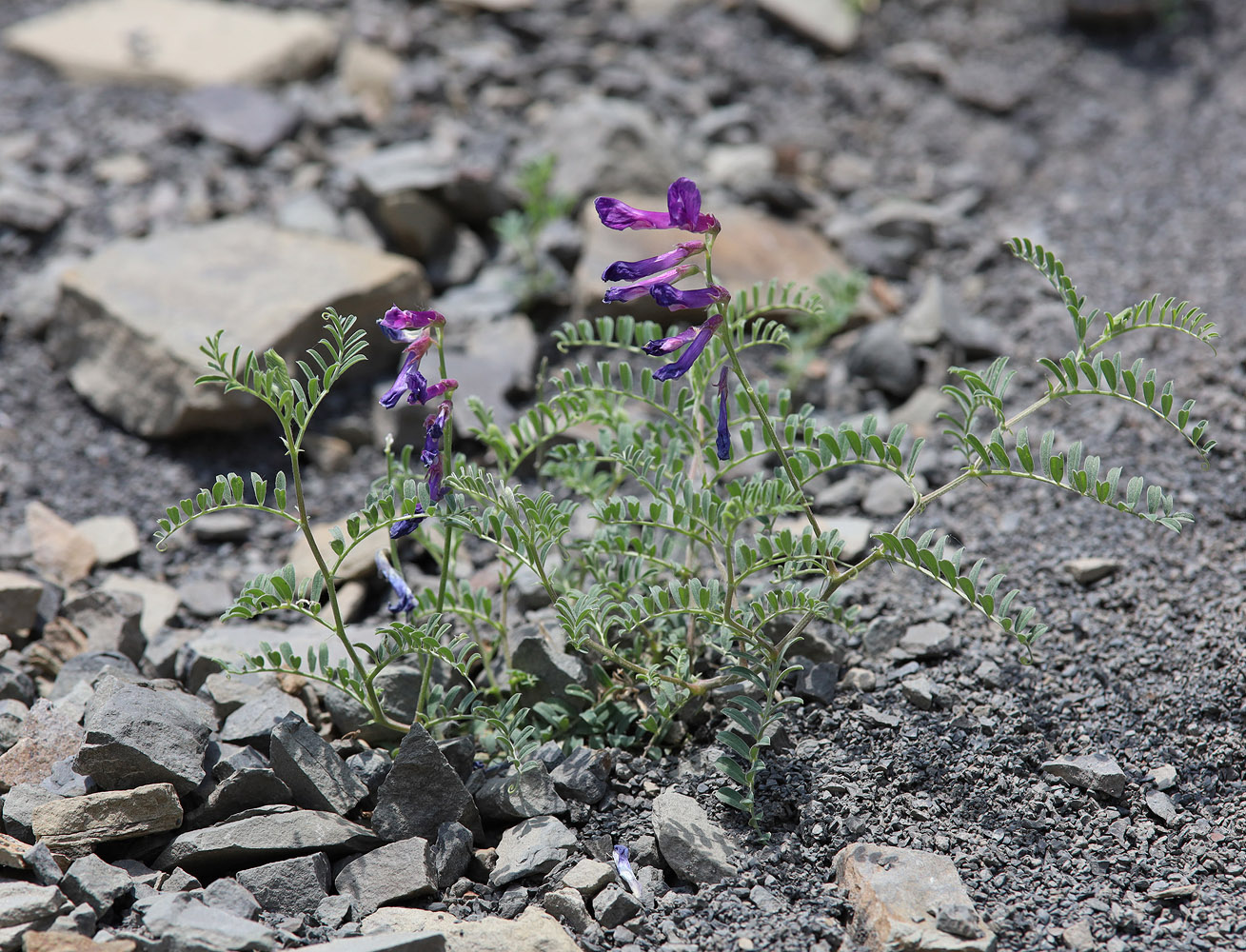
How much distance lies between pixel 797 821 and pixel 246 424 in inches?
98.6

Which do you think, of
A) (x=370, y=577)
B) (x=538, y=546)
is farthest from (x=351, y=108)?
(x=538, y=546)

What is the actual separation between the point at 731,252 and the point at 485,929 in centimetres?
317

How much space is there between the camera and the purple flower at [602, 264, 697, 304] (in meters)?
2.06

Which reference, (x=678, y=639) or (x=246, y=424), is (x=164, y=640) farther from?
(x=678, y=639)

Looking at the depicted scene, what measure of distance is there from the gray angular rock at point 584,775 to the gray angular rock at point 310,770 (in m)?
0.43

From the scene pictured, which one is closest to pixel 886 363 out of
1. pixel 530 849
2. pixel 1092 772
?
pixel 1092 772

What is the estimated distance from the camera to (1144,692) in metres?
2.63

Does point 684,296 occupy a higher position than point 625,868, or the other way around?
point 684,296

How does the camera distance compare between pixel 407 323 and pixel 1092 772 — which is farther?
pixel 1092 772

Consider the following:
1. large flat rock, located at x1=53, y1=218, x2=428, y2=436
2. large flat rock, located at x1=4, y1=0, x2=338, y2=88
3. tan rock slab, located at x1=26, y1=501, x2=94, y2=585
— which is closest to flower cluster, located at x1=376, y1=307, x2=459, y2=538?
tan rock slab, located at x1=26, y1=501, x2=94, y2=585

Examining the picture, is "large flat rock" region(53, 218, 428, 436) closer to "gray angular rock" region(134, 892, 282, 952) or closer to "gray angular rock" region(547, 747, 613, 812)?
"gray angular rock" region(547, 747, 613, 812)

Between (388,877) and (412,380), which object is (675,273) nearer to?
(412,380)

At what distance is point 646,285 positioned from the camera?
207 cm

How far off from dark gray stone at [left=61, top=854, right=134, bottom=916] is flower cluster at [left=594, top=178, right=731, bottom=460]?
1413 mm
